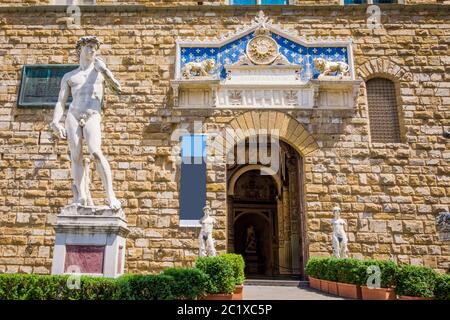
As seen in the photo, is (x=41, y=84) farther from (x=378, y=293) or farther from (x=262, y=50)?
(x=378, y=293)

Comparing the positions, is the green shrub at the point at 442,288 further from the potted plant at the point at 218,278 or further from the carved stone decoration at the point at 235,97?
the carved stone decoration at the point at 235,97

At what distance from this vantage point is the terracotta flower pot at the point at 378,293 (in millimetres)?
6668

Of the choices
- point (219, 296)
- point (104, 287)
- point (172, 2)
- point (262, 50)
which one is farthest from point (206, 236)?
point (172, 2)

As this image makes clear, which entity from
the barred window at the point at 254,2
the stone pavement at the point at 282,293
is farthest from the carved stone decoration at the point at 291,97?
the stone pavement at the point at 282,293

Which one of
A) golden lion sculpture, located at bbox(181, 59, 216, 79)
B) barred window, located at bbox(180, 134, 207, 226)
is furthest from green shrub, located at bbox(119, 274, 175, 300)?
golden lion sculpture, located at bbox(181, 59, 216, 79)

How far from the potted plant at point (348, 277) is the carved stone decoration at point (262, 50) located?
5.48 metres

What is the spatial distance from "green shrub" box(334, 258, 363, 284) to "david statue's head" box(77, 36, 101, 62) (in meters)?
5.78

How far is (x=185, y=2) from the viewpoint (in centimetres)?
1148

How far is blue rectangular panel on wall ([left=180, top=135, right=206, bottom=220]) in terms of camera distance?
9.84 metres

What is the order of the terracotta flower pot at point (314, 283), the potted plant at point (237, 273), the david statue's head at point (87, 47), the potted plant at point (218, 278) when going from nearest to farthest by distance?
the potted plant at point (218, 278) → the potted plant at point (237, 273) → the david statue's head at point (87, 47) → the terracotta flower pot at point (314, 283)

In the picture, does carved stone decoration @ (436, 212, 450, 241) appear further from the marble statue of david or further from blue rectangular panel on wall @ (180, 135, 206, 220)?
the marble statue of david

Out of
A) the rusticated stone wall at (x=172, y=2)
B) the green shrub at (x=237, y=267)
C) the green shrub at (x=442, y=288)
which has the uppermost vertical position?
the rusticated stone wall at (x=172, y=2)

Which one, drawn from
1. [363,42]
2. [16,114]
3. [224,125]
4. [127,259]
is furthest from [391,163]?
[16,114]
